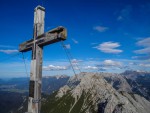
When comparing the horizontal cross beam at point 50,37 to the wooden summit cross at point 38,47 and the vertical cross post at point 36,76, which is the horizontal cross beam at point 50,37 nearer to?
the wooden summit cross at point 38,47

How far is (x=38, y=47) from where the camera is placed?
30.2 ft

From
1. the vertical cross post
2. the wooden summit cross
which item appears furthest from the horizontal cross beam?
the vertical cross post

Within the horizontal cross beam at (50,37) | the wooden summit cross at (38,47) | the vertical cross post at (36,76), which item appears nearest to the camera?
the horizontal cross beam at (50,37)

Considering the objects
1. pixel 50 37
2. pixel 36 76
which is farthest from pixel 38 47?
pixel 36 76

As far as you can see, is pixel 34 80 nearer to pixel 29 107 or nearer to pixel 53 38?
pixel 29 107

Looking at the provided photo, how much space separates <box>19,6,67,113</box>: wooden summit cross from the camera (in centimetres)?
838

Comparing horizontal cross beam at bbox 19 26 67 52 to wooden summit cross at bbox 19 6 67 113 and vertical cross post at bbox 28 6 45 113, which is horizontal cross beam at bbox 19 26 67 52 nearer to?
wooden summit cross at bbox 19 6 67 113

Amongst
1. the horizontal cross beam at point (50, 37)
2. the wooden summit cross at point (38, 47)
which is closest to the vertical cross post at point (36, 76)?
the wooden summit cross at point (38, 47)

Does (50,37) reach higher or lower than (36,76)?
higher

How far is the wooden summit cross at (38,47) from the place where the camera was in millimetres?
8383

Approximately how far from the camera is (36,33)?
9539 millimetres

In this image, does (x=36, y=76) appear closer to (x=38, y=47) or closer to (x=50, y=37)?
(x=38, y=47)

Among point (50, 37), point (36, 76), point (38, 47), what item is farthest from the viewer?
point (38, 47)

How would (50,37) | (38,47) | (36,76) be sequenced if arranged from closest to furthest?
(50,37)
(36,76)
(38,47)
